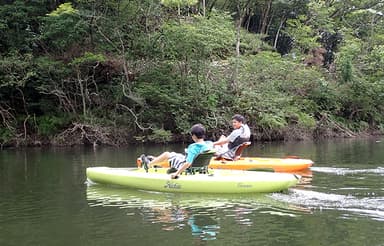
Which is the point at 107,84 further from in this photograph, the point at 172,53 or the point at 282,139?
the point at 282,139

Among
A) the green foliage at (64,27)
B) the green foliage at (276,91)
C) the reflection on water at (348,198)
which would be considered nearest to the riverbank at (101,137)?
the green foliage at (276,91)

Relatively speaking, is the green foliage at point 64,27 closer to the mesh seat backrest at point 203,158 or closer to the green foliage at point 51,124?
the green foliage at point 51,124

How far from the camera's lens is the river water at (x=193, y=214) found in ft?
17.6

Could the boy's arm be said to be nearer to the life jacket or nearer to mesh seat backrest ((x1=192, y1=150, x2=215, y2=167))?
mesh seat backrest ((x1=192, y1=150, x2=215, y2=167))

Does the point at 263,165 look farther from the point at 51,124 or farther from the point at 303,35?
the point at 303,35

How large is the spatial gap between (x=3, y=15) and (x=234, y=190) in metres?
15.4

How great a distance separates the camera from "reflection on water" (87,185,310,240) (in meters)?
5.97

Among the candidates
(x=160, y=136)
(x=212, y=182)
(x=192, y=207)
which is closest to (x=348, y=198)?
(x=212, y=182)

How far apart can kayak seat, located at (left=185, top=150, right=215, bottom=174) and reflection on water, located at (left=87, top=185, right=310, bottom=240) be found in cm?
48

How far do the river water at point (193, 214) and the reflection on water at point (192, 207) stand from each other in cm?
1

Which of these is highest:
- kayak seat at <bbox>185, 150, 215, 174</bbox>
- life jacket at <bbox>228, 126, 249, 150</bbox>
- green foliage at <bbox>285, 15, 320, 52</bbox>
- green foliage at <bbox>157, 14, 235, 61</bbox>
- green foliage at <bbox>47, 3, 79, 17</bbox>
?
green foliage at <bbox>285, 15, 320, 52</bbox>

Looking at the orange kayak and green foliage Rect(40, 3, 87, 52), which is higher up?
green foliage Rect(40, 3, 87, 52)

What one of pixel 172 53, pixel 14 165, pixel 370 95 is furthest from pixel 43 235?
pixel 370 95

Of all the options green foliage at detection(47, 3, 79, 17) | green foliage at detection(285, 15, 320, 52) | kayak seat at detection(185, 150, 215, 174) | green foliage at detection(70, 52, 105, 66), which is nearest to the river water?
kayak seat at detection(185, 150, 215, 174)
